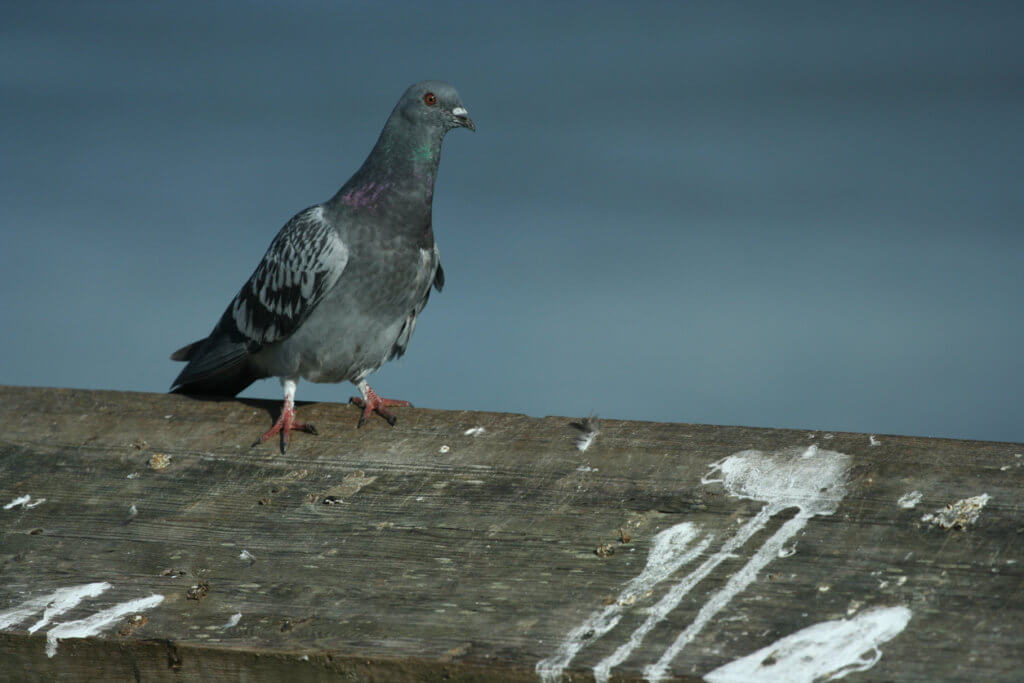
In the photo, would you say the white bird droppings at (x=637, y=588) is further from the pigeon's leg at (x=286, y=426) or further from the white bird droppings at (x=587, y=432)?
the pigeon's leg at (x=286, y=426)

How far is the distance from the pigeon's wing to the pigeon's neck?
0.20 metres

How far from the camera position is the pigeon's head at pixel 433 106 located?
194 inches

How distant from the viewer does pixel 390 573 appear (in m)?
2.65

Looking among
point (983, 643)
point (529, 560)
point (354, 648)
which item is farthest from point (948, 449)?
point (354, 648)

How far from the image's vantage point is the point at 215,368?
16.6ft

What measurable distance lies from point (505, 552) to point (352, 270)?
2475 millimetres

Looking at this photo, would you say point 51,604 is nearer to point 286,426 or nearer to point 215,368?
point 286,426

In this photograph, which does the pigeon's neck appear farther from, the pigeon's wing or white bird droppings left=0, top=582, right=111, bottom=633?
white bird droppings left=0, top=582, right=111, bottom=633

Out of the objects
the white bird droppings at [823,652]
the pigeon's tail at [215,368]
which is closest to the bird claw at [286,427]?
the pigeon's tail at [215,368]

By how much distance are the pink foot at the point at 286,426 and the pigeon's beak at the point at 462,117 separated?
5.92 feet

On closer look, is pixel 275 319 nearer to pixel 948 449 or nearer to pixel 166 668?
pixel 166 668

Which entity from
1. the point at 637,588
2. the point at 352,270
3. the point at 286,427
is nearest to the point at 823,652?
the point at 637,588

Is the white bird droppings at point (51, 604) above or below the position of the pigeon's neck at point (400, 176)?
below

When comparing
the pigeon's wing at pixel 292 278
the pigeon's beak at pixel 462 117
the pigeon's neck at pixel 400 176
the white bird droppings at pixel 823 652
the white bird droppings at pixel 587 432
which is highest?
the pigeon's beak at pixel 462 117
